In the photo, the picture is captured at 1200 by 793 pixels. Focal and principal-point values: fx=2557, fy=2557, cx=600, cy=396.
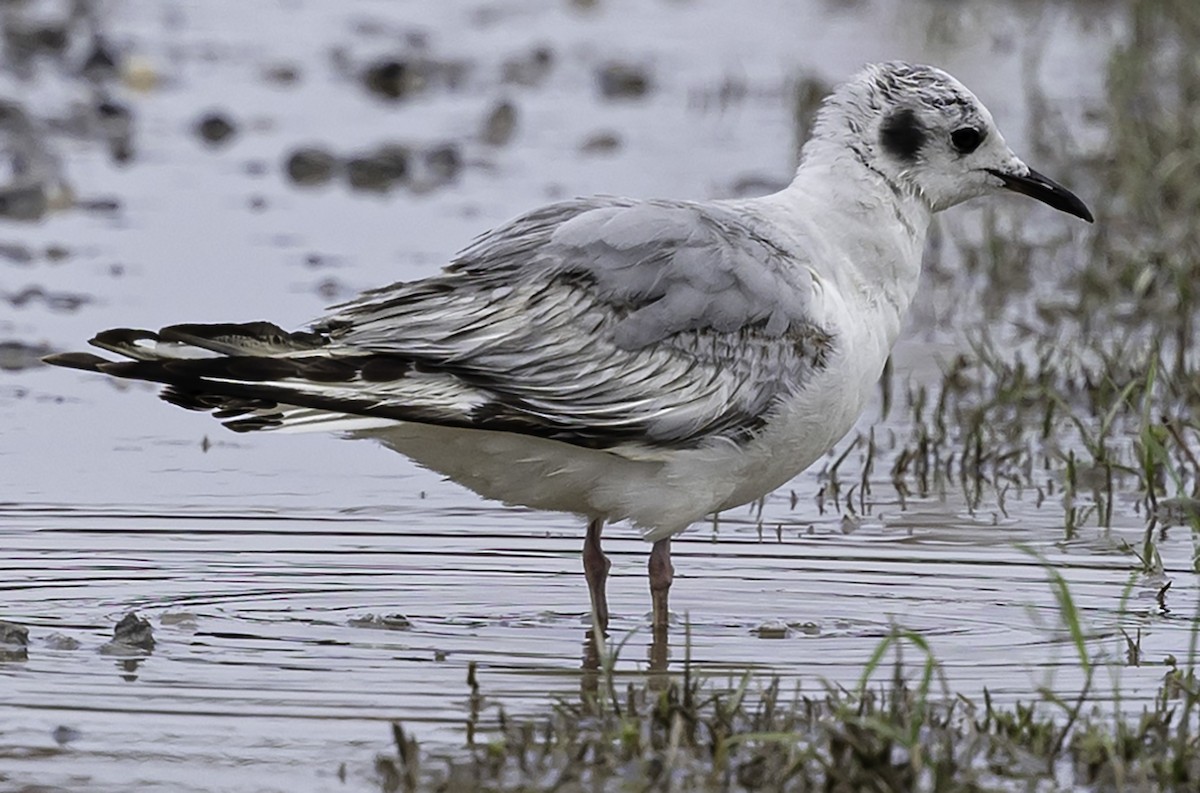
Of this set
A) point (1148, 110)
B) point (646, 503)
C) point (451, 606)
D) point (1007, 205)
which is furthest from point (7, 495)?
point (1148, 110)

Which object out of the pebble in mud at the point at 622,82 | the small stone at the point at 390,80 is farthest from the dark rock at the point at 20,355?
the pebble in mud at the point at 622,82

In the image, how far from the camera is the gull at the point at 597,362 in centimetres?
577

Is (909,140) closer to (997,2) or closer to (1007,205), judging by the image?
(1007,205)

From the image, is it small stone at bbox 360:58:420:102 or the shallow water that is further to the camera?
small stone at bbox 360:58:420:102

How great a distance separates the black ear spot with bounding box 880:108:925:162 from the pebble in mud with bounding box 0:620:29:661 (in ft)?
8.42

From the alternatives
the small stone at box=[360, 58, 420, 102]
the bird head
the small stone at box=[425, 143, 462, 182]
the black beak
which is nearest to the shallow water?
the small stone at box=[425, 143, 462, 182]

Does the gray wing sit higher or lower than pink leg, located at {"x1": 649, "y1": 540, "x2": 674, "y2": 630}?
higher

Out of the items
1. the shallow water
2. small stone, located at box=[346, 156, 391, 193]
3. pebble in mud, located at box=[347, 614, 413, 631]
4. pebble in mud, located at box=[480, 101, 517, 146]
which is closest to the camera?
the shallow water

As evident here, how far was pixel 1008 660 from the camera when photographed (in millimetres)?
Result: 5953

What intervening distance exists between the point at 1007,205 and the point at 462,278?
21.3 feet

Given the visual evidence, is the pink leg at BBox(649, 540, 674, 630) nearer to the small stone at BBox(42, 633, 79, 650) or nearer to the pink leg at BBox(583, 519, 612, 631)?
the pink leg at BBox(583, 519, 612, 631)

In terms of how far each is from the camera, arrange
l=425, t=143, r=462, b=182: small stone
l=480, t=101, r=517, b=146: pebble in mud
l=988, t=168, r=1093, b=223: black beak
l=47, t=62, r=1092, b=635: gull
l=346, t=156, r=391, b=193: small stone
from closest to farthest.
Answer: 1. l=47, t=62, r=1092, b=635: gull
2. l=988, t=168, r=1093, b=223: black beak
3. l=346, t=156, r=391, b=193: small stone
4. l=425, t=143, r=462, b=182: small stone
5. l=480, t=101, r=517, b=146: pebble in mud

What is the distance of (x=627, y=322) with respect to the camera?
20.1ft

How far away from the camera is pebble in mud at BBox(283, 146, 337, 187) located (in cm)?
1260
